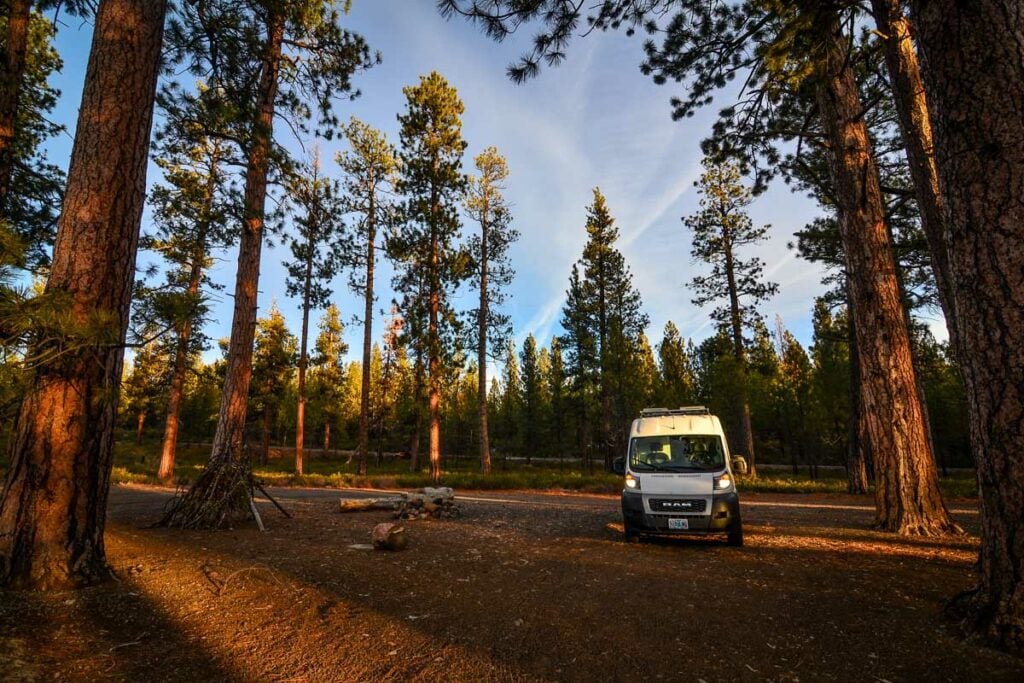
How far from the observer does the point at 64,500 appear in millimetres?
4129

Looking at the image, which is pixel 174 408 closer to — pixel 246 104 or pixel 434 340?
pixel 434 340

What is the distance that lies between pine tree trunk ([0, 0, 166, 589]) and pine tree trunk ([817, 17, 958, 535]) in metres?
Result: 9.80

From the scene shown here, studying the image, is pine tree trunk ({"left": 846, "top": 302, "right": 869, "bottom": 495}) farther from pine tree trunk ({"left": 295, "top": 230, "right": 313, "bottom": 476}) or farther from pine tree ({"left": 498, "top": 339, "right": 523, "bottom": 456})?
pine tree ({"left": 498, "top": 339, "right": 523, "bottom": 456})

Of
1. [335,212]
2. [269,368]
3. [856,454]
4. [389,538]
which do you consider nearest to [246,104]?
[335,212]

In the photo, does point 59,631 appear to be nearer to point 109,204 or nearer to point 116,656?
point 116,656

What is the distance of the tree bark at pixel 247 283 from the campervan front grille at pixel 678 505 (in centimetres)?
753

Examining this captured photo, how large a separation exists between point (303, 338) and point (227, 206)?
58.4ft

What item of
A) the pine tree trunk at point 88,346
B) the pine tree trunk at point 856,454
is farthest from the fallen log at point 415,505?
the pine tree trunk at point 856,454

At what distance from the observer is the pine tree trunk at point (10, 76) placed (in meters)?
7.10

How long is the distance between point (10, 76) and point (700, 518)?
13.4m

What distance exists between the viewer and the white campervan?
23.8ft

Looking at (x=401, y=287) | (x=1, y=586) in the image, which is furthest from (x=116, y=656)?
(x=401, y=287)

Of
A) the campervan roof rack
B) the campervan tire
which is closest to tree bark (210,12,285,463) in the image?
the campervan roof rack

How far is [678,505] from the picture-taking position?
7375 mm
